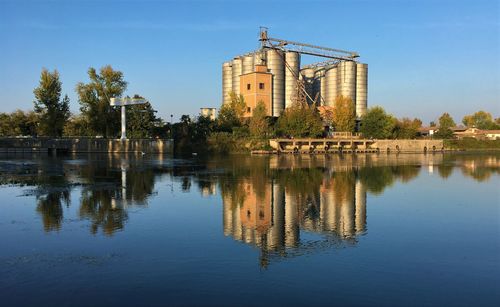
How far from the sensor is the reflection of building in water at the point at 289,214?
13625mm

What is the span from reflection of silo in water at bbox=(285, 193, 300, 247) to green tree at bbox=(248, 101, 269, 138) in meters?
54.7

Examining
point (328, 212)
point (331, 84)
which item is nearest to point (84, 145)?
point (331, 84)

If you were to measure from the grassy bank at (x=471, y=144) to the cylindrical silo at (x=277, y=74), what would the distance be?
3723cm

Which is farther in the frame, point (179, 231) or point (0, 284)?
point (179, 231)

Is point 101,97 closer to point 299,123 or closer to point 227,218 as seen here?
point 299,123

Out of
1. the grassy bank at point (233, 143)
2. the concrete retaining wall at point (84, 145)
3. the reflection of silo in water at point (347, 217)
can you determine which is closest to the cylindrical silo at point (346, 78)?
the grassy bank at point (233, 143)

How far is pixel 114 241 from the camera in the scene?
1294 centimetres

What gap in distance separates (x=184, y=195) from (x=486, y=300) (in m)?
16.3

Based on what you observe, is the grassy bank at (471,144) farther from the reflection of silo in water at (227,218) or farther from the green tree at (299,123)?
the reflection of silo in water at (227,218)

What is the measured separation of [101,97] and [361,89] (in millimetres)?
50590

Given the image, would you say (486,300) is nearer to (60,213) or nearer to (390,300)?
(390,300)

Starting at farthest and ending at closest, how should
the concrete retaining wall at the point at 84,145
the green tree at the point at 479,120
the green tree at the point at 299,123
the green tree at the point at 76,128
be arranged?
the green tree at the point at 479,120 < the green tree at the point at 76,128 < the green tree at the point at 299,123 < the concrete retaining wall at the point at 84,145

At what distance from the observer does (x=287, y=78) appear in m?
85.9

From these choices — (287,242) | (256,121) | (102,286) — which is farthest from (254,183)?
(256,121)
